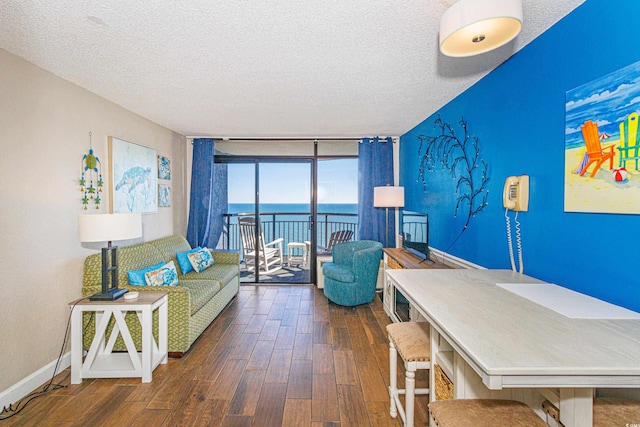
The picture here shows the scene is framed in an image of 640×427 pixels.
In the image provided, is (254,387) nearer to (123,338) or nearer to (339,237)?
(123,338)

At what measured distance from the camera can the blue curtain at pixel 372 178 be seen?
4.89 metres

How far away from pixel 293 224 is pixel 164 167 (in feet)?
7.87

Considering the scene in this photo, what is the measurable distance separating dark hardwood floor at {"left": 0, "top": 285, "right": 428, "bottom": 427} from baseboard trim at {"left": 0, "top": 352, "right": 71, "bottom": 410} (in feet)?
0.29

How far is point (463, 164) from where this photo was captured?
284 centimetres

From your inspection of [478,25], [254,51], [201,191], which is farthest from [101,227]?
[478,25]

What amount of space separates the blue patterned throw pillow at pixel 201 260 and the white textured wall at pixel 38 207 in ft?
4.26

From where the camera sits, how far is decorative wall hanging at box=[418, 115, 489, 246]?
2541mm

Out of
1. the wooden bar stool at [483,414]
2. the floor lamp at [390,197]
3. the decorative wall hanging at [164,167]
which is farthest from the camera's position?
the floor lamp at [390,197]

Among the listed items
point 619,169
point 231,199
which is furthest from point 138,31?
point 231,199

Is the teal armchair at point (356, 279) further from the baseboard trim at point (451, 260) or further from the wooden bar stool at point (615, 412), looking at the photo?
the wooden bar stool at point (615, 412)

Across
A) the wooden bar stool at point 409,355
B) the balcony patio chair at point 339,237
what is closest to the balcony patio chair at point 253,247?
the balcony patio chair at point 339,237

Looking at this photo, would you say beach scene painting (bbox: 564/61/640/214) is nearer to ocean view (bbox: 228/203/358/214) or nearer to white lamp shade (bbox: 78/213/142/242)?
white lamp shade (bbox: 78/213/142/242)

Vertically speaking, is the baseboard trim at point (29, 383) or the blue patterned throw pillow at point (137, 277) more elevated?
the blue patterned throw pillow at point (137, 277)

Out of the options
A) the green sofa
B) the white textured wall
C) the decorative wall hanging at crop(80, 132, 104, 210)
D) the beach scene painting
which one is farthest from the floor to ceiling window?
the beach scene painting
